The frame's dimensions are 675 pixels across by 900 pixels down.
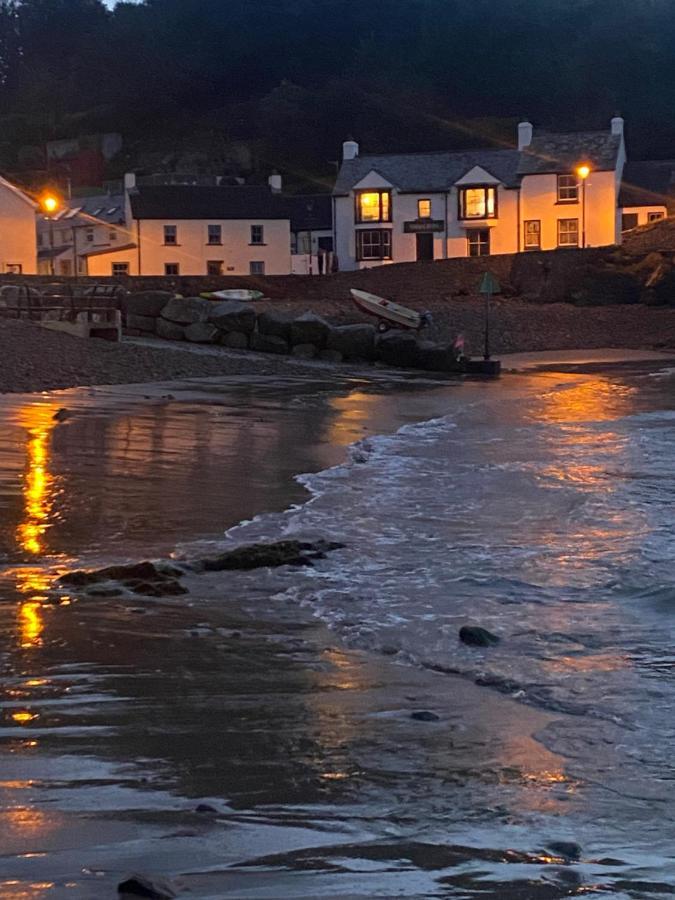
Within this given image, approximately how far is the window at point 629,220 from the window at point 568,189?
668 cm

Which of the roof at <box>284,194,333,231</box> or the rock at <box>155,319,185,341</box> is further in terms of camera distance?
the roof at <box>284,194,333,231</box>

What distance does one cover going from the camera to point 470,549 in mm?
9711

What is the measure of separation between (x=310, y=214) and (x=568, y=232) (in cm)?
2142

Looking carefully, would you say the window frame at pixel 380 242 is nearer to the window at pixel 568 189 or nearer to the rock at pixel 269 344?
the window at pixel 568 189

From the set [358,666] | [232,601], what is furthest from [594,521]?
[358,666]

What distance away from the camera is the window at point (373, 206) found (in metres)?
73.8

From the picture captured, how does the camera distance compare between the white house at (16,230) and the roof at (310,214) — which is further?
the roof at (310,214)

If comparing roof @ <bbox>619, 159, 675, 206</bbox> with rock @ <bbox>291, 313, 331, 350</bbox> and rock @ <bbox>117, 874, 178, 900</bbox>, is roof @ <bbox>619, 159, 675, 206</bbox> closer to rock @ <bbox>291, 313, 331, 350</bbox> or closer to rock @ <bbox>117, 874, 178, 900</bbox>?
rock @ <bbox>291, 313, 331, 350</bbox>

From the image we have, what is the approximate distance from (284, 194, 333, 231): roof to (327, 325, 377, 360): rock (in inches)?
1815

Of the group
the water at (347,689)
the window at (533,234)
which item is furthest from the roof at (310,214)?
the water at (347,689)

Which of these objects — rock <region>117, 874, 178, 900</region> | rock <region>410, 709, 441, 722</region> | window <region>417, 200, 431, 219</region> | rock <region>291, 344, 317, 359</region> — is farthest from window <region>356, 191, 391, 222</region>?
rock <region>117, 874, 178, 900</region>

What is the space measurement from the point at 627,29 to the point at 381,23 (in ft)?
111

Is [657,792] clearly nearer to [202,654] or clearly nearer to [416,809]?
[416,809]

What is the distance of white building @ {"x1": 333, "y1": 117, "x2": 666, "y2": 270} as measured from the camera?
70.4m
